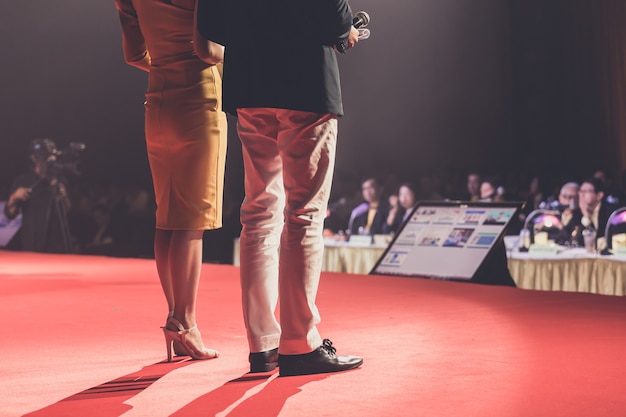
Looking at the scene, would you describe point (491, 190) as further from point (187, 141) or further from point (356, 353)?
point (187, 141)

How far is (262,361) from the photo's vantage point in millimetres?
1906

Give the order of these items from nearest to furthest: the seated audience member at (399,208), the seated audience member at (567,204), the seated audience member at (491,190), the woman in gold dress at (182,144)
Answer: the woman in gold dress at (182,144)
the seated audience member at (567,204)
the seated audience member at (399,208)
the seated audience member at (491,190)

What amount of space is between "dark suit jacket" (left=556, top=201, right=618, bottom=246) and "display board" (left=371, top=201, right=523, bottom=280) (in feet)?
1.10

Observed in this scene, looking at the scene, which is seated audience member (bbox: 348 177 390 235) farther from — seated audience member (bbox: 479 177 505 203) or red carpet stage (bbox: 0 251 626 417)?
red carpet stage (bbox: 0 251 626 417)

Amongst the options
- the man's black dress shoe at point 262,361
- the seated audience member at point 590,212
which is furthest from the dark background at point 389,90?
the man's black dress shoe at point 262,361

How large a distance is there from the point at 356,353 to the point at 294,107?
0.71 meters

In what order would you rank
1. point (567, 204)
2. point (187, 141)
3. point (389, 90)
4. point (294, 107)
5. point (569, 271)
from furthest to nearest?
point (389, 90) < point (567, 204) < point (569, 271) < point (187, 141) < point (294, 107)

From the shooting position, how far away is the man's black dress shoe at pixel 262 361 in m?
1.90

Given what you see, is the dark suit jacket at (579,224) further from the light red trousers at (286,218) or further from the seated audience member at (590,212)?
the light red trousers at (286,218)

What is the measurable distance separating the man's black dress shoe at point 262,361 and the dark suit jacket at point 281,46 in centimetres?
58

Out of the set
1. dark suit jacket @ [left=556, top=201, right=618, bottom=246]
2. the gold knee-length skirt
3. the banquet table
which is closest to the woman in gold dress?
the gold knee-length skirt

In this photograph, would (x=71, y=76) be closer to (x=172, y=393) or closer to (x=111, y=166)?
(x=111, y=166)

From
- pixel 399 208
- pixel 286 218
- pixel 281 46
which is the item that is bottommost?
pixel 399 208

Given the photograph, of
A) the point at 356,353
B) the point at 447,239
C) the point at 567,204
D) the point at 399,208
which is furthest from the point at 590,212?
the point at 356,353
